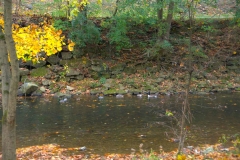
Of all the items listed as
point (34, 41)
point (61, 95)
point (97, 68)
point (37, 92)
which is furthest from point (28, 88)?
point (97, 68)

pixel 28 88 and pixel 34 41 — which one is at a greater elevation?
pixel 34 41

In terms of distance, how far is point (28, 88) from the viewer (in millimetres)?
16766

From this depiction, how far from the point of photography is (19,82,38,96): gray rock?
16781 millimetres

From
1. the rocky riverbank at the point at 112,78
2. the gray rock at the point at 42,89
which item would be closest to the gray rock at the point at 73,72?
the rocky riverbank at the point at 112,78

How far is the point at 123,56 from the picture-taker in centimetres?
2109

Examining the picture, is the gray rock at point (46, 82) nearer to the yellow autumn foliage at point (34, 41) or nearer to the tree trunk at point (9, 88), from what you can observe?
the yellow autumn foliage at point (34, 41)

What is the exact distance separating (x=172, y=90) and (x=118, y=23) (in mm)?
5050

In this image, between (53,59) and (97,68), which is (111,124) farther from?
(53,59)

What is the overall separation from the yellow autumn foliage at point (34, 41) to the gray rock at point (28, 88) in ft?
4.38

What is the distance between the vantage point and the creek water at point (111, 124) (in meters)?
8.96

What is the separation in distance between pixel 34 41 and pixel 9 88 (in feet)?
31.1

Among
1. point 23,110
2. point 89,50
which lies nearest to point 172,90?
point 89,50

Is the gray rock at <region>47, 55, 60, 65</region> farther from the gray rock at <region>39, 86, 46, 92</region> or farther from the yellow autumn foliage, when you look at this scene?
the gray rock at <region>39, 86, 46, 92</region>

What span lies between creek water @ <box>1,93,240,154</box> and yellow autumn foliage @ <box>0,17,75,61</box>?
2.37 metres
